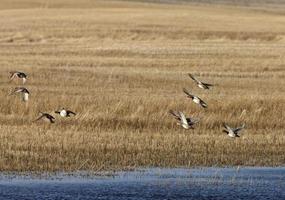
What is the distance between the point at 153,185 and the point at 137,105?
7620mm

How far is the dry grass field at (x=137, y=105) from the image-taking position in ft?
53.5

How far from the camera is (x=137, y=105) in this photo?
21.8 m

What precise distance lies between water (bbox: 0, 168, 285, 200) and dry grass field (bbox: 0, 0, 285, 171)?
64 centimetres

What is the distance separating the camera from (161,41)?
188 ft

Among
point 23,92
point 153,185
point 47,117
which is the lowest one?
point 153,185

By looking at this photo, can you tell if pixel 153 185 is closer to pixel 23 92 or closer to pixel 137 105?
pixel 23 92

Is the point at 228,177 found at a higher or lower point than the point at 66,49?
lower

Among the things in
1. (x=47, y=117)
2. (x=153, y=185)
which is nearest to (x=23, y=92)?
(x=47, y=117)

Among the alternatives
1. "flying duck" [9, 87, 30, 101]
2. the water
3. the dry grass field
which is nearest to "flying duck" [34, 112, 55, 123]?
the dry grass field

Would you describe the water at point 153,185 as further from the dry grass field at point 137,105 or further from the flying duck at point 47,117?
the flying duck at point 47,117

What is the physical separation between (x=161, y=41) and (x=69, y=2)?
4366 centimetres

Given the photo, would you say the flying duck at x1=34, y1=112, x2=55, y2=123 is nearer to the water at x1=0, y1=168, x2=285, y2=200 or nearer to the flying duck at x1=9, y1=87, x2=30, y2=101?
the flying duck at x1=9, y1=87, x2=30, y2=101

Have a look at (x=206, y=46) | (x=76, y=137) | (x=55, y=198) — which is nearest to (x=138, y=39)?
(x=206, y=46)

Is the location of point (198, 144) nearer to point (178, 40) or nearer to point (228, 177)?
point (228, 177)
